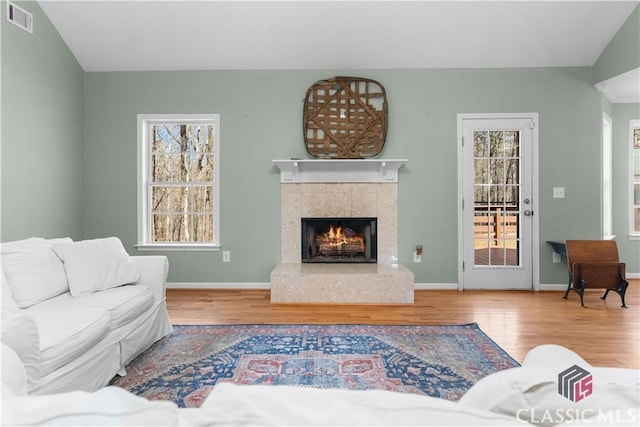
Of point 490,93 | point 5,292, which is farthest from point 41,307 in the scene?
point 490,93

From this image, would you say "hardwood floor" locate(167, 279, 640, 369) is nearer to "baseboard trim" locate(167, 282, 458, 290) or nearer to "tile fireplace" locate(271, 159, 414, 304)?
"baseboard trim" locate(167, 282, 458, 290)

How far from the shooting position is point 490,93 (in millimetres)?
4223

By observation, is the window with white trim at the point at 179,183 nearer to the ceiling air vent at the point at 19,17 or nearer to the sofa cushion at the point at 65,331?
the ceiling air vent at the point at 19,17

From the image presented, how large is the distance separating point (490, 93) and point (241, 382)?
407cm

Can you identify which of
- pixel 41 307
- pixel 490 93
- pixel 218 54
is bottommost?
pixel 41 307

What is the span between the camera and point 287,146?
14.0 feet

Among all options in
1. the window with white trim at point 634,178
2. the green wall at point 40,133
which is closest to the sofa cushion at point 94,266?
the green wall at point 40,133

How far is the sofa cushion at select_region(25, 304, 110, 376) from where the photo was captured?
1.56 metres

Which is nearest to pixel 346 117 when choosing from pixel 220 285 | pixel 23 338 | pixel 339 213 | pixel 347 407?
pixel 339 213

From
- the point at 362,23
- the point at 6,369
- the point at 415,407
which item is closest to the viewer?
the point at 415,407

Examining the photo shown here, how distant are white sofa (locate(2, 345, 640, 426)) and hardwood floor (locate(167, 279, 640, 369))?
2083 mm

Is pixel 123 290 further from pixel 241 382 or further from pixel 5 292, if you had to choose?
pixel 241 382

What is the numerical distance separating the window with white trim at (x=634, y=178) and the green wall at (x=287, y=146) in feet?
3.87

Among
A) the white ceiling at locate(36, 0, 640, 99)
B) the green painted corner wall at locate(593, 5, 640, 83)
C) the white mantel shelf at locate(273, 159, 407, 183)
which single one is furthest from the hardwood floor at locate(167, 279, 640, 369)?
the white ceiling at locate(36, 0, 640, 99)
